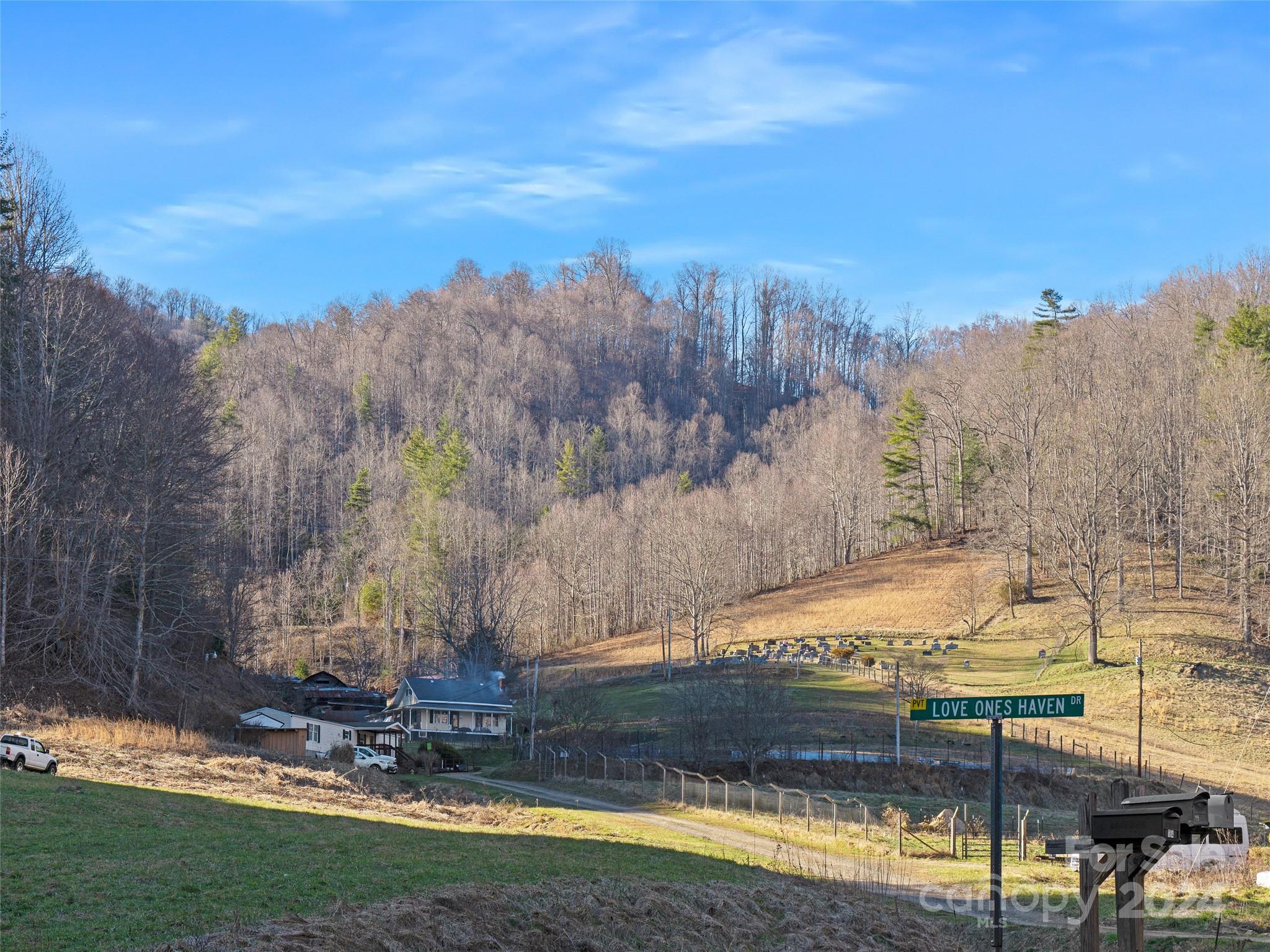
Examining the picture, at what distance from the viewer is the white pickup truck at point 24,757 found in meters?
25.2

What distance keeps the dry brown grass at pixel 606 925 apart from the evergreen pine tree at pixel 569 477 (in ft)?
362

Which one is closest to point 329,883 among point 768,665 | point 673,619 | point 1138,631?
point 768,665

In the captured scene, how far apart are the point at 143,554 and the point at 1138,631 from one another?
181 feet

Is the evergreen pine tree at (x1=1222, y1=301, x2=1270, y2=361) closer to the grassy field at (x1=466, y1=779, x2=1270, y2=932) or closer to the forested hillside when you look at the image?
the forested hillside

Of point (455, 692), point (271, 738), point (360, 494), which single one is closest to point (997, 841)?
point (271, 738)

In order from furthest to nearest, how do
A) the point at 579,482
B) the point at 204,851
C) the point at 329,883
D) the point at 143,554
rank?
the point at 579,482
the point at 143,554
the point at 204,851
the point at 329,883

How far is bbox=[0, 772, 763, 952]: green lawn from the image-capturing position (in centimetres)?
1147

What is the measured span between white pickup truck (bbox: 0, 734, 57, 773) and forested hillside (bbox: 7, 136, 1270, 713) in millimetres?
16185

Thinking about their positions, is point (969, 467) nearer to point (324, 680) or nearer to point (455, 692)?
point (455, 692)

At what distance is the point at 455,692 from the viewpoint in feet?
224

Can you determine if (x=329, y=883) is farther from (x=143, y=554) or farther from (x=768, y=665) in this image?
(x=768, y=665)

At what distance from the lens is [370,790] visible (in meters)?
31.0

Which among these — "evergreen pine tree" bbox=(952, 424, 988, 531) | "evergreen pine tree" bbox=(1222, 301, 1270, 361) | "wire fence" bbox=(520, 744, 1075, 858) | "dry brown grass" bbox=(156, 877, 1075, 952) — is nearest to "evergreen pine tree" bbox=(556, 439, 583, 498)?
"evergreen pine tree" bbox=(952, 424, 988, 531)

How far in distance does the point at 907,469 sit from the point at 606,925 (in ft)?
319
